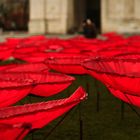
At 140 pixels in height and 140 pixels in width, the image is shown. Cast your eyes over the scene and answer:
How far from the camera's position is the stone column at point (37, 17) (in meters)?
41.5

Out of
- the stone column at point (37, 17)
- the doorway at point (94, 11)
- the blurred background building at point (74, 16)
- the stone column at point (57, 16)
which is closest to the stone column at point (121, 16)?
the blurred background building at point (74, 16)

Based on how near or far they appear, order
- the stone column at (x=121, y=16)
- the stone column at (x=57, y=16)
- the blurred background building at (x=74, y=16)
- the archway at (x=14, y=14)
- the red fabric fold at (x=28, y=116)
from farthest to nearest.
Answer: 1. the archway at (x=14, y=14)
2. the stone column at (x=57, y=16)
3. the blurred background building at (x=74, y=16)
4. the stone column at (x=121, y=16)
5. the red fabric fold at (x=28, y=116)

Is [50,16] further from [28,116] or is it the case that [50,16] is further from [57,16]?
[28,116]

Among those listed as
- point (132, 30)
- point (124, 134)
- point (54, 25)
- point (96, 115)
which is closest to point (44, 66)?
point (96, 115)

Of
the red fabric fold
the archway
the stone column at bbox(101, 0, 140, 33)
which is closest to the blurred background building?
the stone column at bbox(101, 0, 140, 33)

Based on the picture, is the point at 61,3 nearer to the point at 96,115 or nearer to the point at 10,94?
the point at 96,115

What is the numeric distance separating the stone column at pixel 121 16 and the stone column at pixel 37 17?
5170 mm

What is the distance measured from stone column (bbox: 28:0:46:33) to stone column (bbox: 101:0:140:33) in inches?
204

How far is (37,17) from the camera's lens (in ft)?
138

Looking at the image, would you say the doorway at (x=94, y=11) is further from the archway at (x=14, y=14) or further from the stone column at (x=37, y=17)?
the stone column at (x=37, y=17)

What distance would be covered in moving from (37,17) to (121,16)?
23.8ft

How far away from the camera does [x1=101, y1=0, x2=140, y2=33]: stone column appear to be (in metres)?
39.2

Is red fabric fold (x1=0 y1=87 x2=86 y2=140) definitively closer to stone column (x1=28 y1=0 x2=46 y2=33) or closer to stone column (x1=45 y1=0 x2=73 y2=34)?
stone column (x1=45 y1=0 x2=73 y2=34)

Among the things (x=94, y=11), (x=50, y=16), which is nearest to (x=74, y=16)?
(x=50, y=16)
